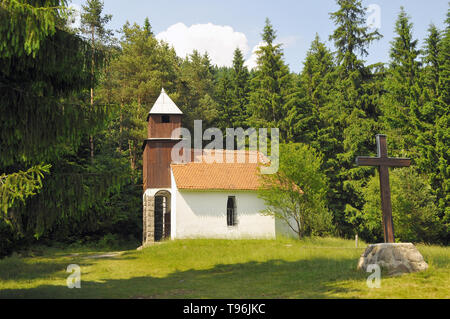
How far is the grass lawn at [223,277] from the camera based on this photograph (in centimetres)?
992

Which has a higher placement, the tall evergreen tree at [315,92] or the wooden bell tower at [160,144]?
the tall evergreen tree at [315,92]

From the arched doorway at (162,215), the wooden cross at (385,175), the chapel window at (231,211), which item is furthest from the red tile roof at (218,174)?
the wooden cross at (385,175)

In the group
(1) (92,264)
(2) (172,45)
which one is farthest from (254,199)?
(2) (172,45)

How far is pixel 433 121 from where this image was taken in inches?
1176

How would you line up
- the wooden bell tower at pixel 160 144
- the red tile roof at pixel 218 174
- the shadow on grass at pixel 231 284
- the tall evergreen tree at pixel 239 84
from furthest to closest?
the tall evergreen tree at pixel 239 84
the wooden bell tower at pixel 160 144
the red tile roof at pixel 218 174
the shadow on grass at pixel 231 284

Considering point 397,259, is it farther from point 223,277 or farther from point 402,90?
point 402,90

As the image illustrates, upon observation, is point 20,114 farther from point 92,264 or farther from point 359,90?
point 359,90

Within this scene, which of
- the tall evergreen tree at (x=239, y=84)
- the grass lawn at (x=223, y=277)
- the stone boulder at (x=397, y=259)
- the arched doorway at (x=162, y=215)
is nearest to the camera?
the grass lawn at (x=223, y=277)

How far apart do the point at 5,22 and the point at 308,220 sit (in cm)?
1976

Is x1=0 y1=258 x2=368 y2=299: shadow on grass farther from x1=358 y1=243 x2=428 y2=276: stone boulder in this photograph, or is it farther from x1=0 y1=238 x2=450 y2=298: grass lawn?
x1=358 y1=243 x2=428 y2=276: stone boulder

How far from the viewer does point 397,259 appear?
11016mm

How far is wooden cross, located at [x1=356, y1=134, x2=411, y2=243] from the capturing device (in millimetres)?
11728

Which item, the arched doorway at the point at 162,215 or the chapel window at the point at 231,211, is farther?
the arched doorway at the point at 162,215

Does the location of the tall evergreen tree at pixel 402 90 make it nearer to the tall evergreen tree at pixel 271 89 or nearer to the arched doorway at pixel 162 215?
the tall evergreen tree at pixel 271 89
